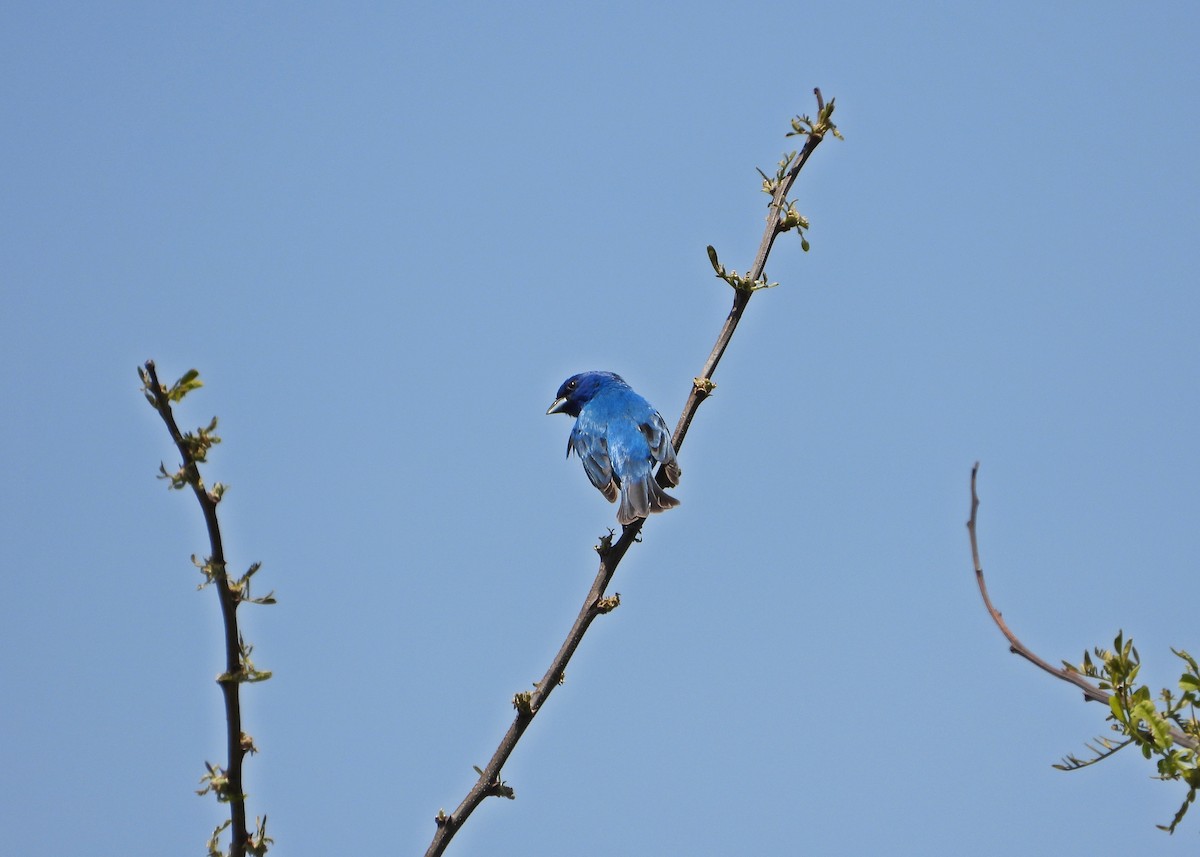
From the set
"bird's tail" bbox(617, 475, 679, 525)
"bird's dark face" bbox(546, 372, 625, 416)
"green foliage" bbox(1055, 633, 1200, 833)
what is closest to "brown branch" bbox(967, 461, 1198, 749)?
"green foliage" bbox(1055, 633, 1200, 833)

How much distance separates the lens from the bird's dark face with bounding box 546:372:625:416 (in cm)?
1230

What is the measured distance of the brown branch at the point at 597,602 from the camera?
350cm

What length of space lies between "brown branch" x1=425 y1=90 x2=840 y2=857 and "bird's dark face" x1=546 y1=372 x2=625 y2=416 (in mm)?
6383

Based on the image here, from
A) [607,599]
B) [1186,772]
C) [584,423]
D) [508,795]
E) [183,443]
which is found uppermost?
[584,423]

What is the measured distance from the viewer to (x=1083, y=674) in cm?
302

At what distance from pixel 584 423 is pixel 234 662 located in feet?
27.9

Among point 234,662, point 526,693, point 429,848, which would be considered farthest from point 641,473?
point 234,662

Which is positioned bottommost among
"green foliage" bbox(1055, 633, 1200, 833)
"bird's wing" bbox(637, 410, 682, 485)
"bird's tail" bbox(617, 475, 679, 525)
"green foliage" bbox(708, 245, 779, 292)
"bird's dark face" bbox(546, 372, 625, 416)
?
"green foliage" bbox(1055, 633, 1200, 833)

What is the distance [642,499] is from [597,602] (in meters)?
5.19

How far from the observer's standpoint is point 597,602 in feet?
14.7

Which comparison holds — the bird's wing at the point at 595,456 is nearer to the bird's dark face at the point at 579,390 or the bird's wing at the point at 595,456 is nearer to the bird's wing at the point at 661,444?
the bird's wing at the point at 661,444

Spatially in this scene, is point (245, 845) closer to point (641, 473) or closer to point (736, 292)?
point (736, 292)

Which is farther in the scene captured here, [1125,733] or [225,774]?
[1125,733]

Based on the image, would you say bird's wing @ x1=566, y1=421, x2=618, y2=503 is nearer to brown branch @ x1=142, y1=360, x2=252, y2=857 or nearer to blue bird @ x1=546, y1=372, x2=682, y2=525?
blue bird @ x1=546, y1=372, x2=682, y2=525
